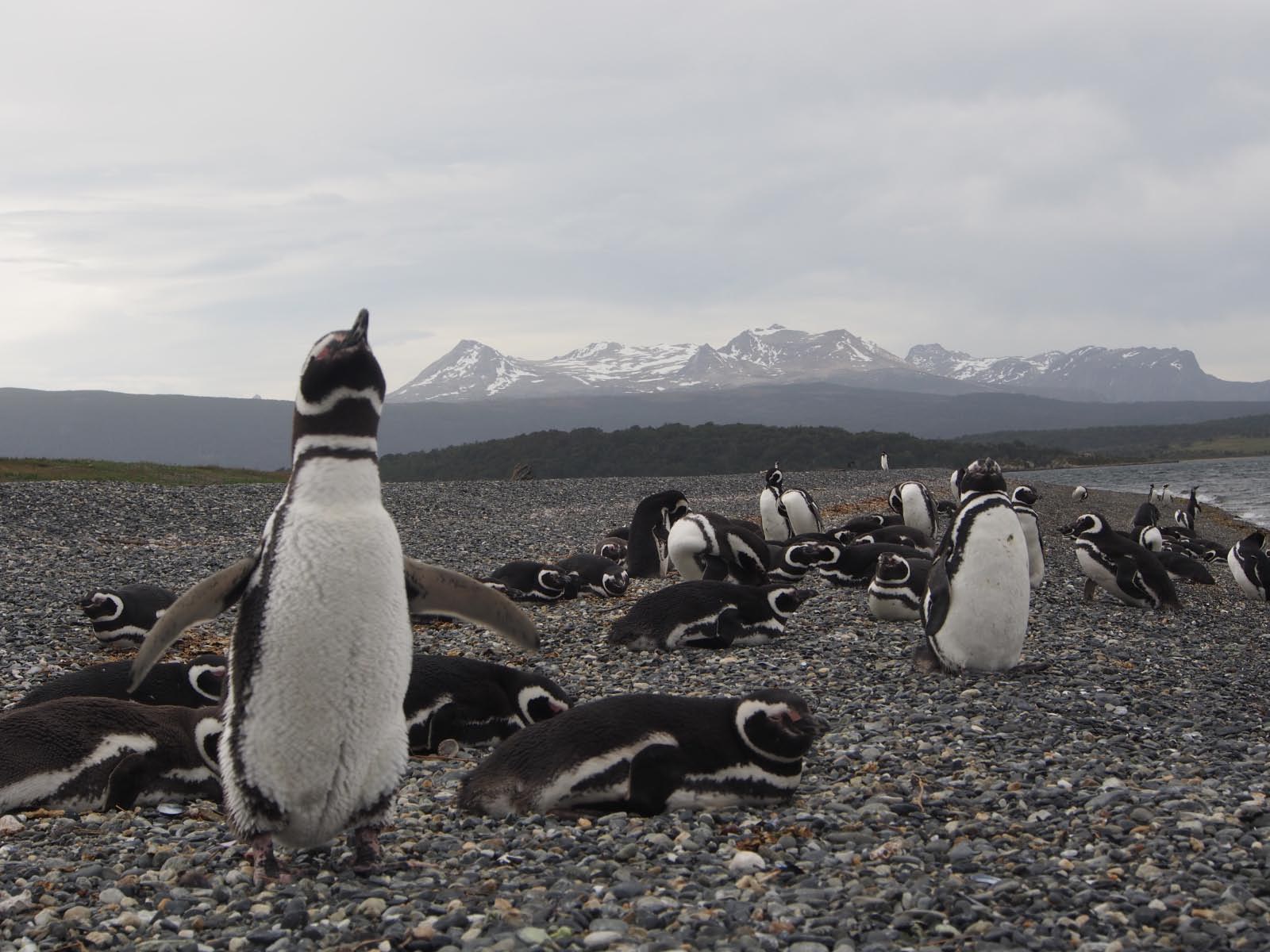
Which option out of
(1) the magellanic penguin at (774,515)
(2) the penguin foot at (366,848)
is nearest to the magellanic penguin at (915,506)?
(1) the magellanic penguin at (774,515)

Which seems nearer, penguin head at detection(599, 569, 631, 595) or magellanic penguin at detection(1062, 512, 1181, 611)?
magellanic penguin at detection(1062, 512, 1181, 611)

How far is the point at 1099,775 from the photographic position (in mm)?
5090

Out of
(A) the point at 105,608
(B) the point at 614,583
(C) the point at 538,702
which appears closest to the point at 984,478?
(C) the point at 538,702

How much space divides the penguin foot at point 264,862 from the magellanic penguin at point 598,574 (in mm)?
8217

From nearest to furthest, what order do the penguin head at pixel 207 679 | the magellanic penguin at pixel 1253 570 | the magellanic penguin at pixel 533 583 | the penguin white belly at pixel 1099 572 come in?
1. the penguin head at pixel 207 679
2. the penguin white belly at pixel 1099 572
3. the magellanic penguin at pixel 533 583
4. the magellanic penguin at pixel 1253 570

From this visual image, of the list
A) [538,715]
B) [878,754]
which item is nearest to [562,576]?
[538,715]

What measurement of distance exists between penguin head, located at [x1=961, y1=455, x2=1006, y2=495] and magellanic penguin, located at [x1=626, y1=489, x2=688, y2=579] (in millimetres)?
6121

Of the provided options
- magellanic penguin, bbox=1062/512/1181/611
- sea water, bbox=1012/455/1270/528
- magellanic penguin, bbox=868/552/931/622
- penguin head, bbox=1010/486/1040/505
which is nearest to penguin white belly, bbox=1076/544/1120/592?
magellanic penguin, bbox=1062/512/1181/611

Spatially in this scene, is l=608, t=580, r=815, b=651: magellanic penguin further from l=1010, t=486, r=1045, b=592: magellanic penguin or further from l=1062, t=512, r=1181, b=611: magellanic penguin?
l=1010, t=486, r=1045, b=592: magellanic penguin

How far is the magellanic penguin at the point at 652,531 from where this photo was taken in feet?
46.1

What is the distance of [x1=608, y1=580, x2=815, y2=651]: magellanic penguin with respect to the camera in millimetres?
8594

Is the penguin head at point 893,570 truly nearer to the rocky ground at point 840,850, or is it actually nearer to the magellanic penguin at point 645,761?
the rocky ground at point 840,850

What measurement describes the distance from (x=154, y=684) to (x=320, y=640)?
3.30m

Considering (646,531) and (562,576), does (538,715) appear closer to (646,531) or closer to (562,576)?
(562,576)
